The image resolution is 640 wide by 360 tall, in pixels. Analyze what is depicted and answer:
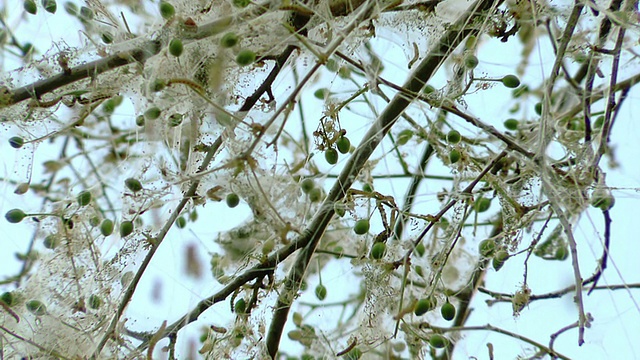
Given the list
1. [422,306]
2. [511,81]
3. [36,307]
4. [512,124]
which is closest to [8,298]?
[36,307]

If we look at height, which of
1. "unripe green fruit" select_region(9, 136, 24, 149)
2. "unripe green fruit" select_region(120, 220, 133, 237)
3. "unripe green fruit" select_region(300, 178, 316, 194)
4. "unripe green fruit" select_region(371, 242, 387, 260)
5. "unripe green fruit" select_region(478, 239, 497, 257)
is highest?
"unripe green fruit" select_region(478, 239, 497, 257)

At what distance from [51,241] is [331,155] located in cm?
63

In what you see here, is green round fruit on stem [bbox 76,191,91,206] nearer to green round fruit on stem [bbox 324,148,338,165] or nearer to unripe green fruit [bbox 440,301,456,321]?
green round fruit on stem [bbox 324,148,338,165]

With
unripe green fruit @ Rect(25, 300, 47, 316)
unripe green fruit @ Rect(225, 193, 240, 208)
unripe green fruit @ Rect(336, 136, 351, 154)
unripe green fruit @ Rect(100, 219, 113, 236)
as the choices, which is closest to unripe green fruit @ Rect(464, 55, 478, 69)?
unripe green fruit @ Rect(336, 136, 351, 154)

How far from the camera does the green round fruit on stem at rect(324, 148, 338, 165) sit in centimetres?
136

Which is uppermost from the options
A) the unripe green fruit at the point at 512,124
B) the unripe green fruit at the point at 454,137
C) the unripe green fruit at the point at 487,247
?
the unripe green fruit at the point at 512,124

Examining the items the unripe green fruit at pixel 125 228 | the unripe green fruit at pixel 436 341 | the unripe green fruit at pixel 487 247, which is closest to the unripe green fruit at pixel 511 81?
the unripe green fruit at pixel 487 247

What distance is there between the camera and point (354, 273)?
5.62 ft

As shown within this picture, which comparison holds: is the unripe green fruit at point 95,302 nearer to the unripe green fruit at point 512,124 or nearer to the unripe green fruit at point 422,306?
the unripe green fruit at point 422,306

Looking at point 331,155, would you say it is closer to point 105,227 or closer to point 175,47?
point 175,47

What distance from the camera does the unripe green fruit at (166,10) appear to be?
49.8 inches

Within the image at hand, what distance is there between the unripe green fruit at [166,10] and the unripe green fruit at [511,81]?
0.69 meters

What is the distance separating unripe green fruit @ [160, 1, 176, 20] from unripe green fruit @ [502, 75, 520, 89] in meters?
0.69

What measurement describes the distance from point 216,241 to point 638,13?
1.02 meters
